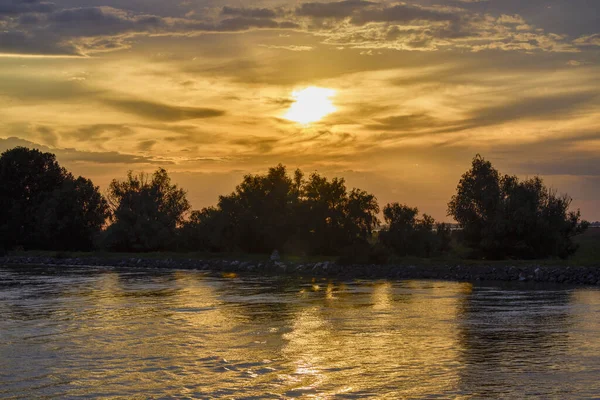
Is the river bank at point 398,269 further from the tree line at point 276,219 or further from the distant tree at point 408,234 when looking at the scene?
the distant tree at point 408,234

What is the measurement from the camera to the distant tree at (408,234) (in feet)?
277

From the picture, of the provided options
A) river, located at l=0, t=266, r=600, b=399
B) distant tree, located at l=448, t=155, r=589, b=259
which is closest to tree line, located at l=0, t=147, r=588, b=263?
distant tree, located at l=448, t=155, r=589, b=259

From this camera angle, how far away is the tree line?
6369cm

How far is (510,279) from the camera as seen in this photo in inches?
1977

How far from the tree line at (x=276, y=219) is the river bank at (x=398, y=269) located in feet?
13.7

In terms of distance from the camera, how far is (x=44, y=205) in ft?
343

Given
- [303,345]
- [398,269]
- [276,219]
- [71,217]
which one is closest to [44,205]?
[71,217]

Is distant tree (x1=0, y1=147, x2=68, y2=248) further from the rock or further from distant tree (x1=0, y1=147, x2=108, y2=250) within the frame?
the rock

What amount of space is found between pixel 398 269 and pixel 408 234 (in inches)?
1097

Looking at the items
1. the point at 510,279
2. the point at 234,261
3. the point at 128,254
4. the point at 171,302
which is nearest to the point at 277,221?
the point at 234,261

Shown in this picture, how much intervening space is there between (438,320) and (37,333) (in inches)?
616

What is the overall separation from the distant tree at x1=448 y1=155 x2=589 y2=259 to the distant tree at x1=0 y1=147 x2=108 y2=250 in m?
58.1

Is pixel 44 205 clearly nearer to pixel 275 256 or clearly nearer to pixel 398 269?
pixel 275 256

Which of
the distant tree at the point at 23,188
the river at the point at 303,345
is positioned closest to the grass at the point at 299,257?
the distant tree at the point at 23,188
